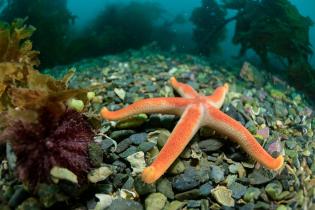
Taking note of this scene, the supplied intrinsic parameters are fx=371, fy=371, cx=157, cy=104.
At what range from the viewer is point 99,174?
11.5ft

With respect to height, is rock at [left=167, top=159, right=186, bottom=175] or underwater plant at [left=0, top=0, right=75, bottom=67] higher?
rock at [left=167, top=159, right=186, bottom=175]

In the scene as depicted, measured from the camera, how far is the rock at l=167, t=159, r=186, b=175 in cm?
377

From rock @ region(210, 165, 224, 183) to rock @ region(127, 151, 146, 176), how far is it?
730 millimetres

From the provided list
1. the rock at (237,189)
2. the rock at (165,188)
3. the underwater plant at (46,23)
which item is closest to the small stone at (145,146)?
the rock at (165,188)

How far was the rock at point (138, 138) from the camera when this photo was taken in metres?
4.14

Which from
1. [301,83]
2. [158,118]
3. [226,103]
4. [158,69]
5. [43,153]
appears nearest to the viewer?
[43,153]

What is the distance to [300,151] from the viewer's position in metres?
4.86

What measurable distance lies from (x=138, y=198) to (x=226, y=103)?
7.23 feet

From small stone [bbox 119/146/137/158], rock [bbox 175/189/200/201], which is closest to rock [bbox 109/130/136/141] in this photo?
small stone [bbox 119/146/137/158]

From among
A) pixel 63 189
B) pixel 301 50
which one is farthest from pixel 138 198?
pixel 301 50

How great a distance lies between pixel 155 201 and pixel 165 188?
0.18 metres

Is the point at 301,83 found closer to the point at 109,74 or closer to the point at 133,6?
the point at 109,74

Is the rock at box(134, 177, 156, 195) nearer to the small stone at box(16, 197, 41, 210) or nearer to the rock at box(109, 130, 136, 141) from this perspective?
the rock at box(109, 130, 136, 141)

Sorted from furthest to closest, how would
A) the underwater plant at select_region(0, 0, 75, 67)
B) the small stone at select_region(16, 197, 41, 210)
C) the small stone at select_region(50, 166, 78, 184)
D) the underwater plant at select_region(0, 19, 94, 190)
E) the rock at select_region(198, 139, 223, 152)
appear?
the underwater plant at select_region(0, 0, 75, 67)
the rock at select_region(198, 139, 223, 152)
the small stone at select_region(16, 197, 41, 210)
the underwater plant at select_region(0, 19, 94, 190)
the small stone at select_region(50, 166, 78, 184)
